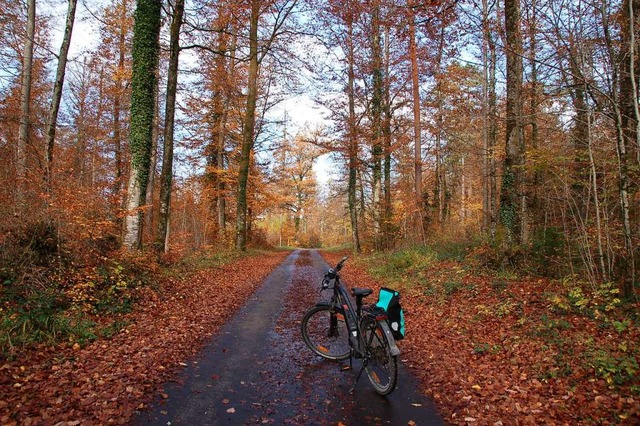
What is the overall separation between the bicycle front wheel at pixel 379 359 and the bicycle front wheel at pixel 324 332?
0.70 m

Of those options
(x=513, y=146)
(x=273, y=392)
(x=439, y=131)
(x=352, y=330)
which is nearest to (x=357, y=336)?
(x=352, y=330)

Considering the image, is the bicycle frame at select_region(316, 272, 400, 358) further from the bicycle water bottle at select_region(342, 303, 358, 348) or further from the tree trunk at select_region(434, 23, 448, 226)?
the tree trunk at select_region(434, 23, 448, 226)

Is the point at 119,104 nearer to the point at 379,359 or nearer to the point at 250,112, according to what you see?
the point at 250,112

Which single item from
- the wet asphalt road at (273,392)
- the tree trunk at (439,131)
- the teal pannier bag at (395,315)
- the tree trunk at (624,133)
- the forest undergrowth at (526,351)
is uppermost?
the tree trunk at (439,131)

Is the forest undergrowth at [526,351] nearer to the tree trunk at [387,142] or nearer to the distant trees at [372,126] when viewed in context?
the distant trees at [372,126]

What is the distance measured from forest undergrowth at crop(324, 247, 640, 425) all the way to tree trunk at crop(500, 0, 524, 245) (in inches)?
74.2

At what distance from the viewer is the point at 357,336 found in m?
4.71

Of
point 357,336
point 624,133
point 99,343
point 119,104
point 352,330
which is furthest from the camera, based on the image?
point 119,104

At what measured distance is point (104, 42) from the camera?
17.8 m

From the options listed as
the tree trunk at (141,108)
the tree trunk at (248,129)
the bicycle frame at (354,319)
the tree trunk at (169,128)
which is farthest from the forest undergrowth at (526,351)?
the tree trunk at (248,129)

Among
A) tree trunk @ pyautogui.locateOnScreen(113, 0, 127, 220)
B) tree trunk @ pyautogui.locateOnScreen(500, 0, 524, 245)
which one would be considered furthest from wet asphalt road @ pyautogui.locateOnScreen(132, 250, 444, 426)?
tree trunk @ pyautogui.locateOnScreen(113, 0, 127, 220)

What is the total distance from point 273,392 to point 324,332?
156 centimetres

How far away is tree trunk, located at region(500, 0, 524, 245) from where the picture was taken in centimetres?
853

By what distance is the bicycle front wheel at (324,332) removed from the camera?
17.1 feet
